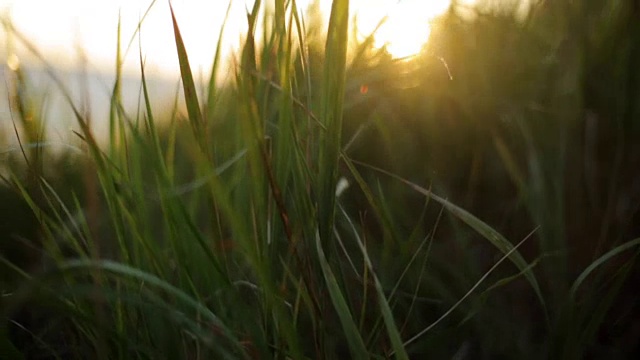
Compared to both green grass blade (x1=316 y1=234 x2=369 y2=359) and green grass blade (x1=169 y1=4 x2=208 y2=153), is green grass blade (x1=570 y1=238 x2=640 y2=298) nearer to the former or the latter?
green grass blade (x1=316 y1=234 x2=369 y2=359)

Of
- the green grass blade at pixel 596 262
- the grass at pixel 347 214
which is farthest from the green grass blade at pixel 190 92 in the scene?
the green grass blade at pixel 596 262

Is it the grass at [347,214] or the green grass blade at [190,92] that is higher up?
the green grass blade at [190,92]

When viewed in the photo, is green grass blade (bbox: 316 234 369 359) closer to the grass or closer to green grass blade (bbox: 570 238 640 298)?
the grass

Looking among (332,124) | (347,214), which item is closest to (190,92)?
(332,124)

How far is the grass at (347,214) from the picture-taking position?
0.46 meters

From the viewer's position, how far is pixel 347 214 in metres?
0.67

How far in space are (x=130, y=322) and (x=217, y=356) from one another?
3.3 inches

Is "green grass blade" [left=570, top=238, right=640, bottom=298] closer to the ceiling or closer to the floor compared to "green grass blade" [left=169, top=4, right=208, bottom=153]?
closer to the floor

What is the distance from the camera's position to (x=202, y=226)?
2.09 ft

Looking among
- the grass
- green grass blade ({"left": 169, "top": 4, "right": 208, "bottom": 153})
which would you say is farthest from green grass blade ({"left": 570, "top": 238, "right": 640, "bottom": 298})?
green grass blade ({"left": 169, "top": 4, "right": 208, "bottom": 153})

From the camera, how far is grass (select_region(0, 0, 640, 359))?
0.46 meters

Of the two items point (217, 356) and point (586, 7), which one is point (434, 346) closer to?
point (217, 356)

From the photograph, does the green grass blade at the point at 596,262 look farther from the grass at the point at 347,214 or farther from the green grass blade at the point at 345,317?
the green grass blade at the point at 345,317

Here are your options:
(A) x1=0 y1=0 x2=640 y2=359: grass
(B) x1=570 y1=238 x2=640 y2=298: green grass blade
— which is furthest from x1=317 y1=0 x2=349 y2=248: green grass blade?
(B) x1=570 y1=238 x2=640 y2=298: green grass blade
